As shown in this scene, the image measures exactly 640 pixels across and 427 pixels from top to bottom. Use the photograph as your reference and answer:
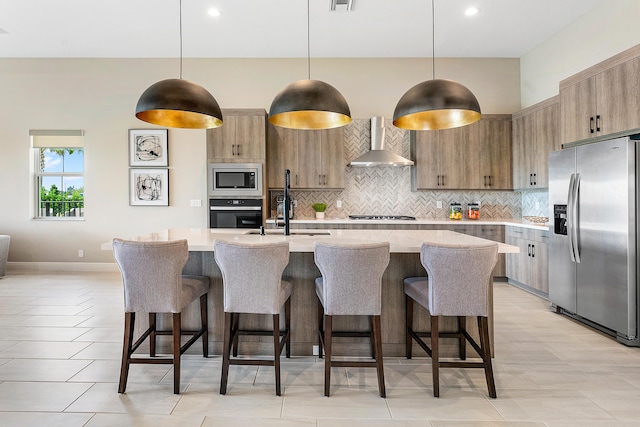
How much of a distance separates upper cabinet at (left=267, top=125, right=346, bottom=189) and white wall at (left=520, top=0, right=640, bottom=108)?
9.65ft

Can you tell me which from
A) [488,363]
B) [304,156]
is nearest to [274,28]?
[304,156]

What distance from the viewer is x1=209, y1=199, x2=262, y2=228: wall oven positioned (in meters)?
5.07

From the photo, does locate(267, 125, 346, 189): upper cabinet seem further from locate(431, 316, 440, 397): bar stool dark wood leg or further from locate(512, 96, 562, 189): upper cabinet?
locate(431, 316, 440, 397): bar stool dark wood leg

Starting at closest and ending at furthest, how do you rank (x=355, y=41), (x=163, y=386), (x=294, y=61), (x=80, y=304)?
(x=163, y=386)
(x=80, y=304)
(x=355, y=41)
(x=294, y=61)

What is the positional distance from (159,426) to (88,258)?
492 centimetres

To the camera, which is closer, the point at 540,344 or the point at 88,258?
the point at 540,344

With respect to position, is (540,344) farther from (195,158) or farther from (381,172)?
(195,158)

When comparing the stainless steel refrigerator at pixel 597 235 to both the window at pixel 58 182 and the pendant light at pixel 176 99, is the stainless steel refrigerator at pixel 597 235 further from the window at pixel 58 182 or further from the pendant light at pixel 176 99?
the window at pixel 58 182

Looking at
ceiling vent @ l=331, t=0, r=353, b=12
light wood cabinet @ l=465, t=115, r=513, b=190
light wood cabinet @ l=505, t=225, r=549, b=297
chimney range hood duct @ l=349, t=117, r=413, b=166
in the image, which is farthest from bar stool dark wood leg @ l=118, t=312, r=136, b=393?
light wood cabinet @ l=465, t=115, r=513, b=190

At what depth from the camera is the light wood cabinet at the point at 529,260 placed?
4.34m

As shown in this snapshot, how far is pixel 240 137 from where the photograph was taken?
508cm

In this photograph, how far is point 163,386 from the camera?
89.6 inches

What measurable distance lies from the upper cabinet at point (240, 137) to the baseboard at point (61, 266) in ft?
8.56

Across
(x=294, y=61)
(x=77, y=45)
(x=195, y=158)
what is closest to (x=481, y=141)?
(x=294, y=61)
